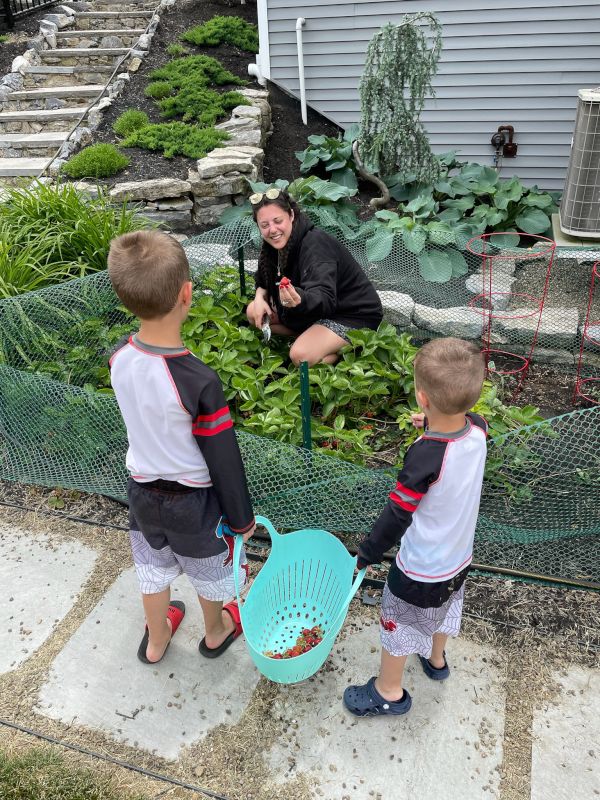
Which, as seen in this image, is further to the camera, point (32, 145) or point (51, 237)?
point (32, 145)

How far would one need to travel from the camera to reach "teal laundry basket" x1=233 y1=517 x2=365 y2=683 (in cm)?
210

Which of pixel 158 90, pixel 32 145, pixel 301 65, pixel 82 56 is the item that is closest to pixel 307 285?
pixel 301 65

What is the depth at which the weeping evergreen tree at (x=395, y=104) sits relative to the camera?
463 cm

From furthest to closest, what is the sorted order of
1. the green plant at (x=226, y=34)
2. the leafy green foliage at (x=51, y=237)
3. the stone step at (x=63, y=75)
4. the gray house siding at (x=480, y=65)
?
1. the stone step at (x=63, y=75)
2. the green plant at (x=226, y=34)
3. the gray house siding at (x=480, y=65)
4. the leafy green foliage at (x=51, y=237)

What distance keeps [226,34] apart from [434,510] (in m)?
6.94

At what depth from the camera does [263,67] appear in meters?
6.44

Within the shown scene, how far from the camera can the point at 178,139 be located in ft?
18.2

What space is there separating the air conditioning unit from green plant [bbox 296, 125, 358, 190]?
65.4 inches

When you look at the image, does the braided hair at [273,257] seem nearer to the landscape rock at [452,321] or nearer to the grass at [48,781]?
the landscape rock at [452,321]

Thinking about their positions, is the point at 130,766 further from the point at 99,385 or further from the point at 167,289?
the point at 99,385

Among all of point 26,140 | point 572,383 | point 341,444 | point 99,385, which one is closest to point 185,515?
point 341,444

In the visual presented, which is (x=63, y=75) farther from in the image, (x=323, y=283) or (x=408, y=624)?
(x=408, y=624)

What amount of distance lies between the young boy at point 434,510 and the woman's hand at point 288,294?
3.39 feet

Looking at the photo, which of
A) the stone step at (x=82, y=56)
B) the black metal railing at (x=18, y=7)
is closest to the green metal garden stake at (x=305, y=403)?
the stone step at (x=82, y=56)
